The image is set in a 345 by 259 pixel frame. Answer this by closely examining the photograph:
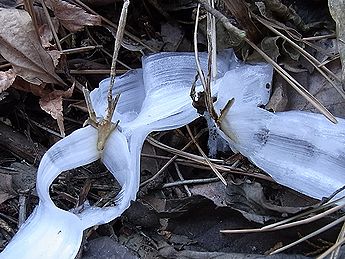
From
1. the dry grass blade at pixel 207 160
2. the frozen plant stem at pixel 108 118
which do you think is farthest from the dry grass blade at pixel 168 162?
the frozen plant stem at pixel 108 118

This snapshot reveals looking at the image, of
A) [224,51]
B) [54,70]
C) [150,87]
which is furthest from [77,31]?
[224,51]

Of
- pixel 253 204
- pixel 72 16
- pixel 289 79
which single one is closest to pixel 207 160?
pixel 253 204

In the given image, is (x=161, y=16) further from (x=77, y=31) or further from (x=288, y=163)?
(x=288, y=163)

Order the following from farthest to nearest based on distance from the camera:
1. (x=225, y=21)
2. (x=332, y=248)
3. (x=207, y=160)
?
(x=207, y=160), (x=225, y=21), (x=332, y=248)

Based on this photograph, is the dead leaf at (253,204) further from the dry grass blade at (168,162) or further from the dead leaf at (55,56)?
→ the dead leaf at (55,56)

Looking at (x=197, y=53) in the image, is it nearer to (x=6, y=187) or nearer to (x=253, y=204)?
(x=253, y=204)
